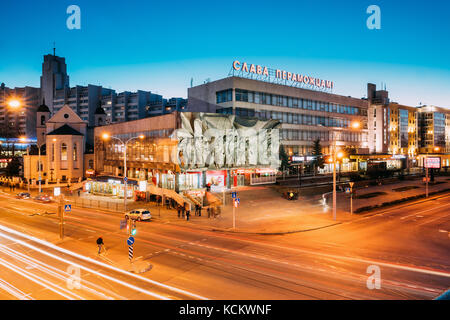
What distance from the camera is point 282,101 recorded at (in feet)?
221

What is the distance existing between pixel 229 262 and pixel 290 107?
5565 cm

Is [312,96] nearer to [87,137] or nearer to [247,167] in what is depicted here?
[247,167]

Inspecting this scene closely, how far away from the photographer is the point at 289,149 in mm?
68375

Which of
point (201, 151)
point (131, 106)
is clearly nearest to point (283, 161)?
point (201, 151)

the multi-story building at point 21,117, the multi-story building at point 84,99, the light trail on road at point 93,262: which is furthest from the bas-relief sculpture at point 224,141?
the multi-story building at point 21,117

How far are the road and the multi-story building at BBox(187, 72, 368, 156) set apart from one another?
32.1 metres

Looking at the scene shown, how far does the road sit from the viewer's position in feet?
46.5

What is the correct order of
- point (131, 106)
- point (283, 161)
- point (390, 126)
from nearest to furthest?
point (283, 161), point (390, 126), point (131, 106)

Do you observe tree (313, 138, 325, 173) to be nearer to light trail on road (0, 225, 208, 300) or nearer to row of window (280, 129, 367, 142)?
row of window (280, 129, 367, 142)

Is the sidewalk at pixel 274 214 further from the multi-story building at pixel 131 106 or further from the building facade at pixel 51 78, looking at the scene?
the building facade at pixel 51 78

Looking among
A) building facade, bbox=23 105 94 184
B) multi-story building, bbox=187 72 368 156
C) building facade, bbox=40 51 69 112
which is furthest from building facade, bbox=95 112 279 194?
building facade, bbox=40 51 69 112

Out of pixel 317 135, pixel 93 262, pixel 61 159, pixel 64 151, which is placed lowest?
pixel 93 262

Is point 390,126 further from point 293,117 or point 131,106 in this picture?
point 131,106

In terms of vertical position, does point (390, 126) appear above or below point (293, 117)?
above
